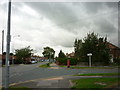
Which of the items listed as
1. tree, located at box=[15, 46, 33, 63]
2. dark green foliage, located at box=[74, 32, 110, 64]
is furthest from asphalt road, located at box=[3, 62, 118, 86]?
tree, located at box=[15, 46, 33, 63]

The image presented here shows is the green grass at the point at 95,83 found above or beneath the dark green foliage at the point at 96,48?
beneath

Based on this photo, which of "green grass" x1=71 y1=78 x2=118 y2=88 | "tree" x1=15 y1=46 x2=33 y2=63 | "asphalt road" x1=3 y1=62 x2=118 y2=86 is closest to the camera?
"green grass" x1=71 y1=78 x2=118 y2=88

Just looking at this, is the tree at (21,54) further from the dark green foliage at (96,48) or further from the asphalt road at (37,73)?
the asphalt road at (37,73)

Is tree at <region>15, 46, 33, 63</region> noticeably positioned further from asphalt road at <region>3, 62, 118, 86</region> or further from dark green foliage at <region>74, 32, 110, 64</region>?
asphalt road at <region>3, 62, 118, 86</region>

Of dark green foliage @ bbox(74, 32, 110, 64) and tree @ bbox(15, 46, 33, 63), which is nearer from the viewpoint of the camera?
dark green foliage @ bbox(74, 32, 110, 64)

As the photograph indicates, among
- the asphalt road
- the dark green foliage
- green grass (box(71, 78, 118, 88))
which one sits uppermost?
the dark green foliage

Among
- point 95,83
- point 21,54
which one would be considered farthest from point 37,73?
point 21,54

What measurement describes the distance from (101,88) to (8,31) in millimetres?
5835

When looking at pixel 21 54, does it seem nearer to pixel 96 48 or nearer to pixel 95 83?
pixel 96 48

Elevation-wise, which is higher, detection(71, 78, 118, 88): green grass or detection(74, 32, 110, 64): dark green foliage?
detection(74, 32, 110, 64): dark green foliage

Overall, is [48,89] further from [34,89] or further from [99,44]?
[99,44]

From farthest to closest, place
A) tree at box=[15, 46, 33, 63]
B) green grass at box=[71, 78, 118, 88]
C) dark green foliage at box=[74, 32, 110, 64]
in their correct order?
1. tree at box=[15, 46, 33, 63]
2. dark green foliage at box=[74, 32, 110, 64]
3. green grass at box=[71, 78, 118, 88]

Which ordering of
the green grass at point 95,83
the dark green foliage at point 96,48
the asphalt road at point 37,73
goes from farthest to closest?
the dark green foliage at point 96,48
the asphalt road at point 37,73
the green grass at point 95,83

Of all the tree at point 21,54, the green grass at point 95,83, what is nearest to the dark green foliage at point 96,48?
the green grass at point 95,83
